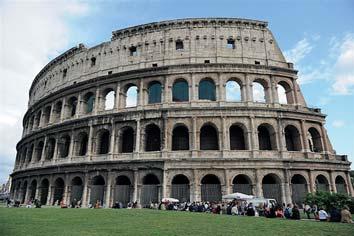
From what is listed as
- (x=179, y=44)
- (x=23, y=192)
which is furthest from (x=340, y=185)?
(x=23, y=192)

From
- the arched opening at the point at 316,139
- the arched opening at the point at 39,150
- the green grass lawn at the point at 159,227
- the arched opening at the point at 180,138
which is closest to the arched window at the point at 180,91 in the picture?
the arched opening at the point at 180,138

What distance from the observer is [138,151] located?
22609mm

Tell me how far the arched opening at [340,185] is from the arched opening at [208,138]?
10827mm

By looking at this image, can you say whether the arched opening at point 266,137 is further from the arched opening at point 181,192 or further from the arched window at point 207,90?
the arched opening at point 181,192

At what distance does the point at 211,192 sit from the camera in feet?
69.3

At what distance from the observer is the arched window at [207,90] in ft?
79.4

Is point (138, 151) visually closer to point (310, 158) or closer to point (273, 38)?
point (310, 158)

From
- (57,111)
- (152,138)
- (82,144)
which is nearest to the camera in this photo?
(152,138)

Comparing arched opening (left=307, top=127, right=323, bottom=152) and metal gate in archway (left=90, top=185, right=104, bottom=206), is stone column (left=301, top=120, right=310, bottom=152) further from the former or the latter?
metal gate in archway (left=90, top=185, right=104, bottom=206)

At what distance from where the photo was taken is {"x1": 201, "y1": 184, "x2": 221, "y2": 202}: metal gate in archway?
21.0m

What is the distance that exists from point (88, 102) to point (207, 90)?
40.1 feet

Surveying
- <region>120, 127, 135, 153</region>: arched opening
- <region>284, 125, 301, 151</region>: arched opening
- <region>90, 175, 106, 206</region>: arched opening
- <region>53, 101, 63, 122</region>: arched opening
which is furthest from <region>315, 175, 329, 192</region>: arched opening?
<region>53, 101, 63, 122</region>: arched opening

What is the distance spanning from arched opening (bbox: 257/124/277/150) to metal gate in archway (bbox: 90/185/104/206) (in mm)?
13859

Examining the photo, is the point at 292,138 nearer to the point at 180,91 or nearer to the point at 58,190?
the point at 180,91
